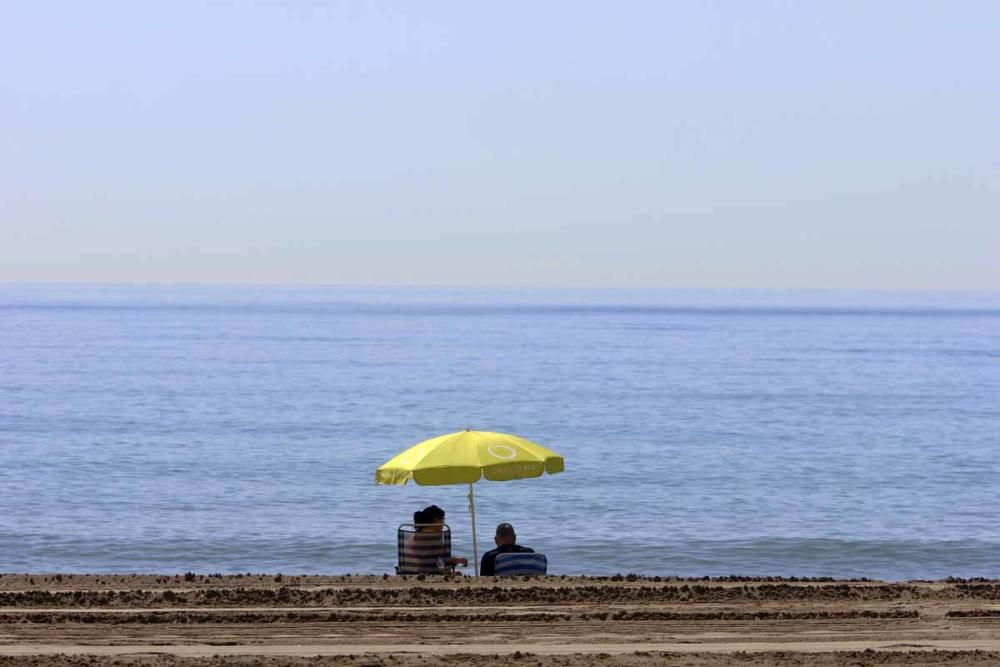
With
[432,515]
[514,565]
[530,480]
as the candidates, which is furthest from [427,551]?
[530,480]

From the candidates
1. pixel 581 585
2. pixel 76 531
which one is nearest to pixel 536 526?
pixel 76 531

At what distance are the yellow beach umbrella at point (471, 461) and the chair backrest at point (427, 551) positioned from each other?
555 mm

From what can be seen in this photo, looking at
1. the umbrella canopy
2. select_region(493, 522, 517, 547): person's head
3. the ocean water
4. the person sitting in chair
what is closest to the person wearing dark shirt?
select_region(493, 522, 517, 547): person's head

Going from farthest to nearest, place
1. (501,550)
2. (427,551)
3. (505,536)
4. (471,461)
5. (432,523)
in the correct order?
(432,523) < (427,551) < (471,461) < (505,536) < (501,550)

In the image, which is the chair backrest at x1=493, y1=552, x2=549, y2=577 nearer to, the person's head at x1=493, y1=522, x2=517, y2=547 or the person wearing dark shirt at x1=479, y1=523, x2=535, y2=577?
the person wearing dark shirt at x1=479, y1=523, x2=535, y2=577

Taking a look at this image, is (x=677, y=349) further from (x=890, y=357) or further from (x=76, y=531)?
(x=76, y=531)

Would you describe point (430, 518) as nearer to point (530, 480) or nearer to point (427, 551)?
point (427, 551)

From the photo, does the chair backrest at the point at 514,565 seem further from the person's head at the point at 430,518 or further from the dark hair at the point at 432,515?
the dark hair at the point at 432,515

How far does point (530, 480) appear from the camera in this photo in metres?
29.7

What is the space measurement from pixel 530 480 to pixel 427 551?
14.6 metres

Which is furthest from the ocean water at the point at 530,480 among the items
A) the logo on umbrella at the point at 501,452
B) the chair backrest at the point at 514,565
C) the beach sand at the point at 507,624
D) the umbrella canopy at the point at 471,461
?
the beach sand at the point at 507,624

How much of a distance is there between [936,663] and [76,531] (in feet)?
A: 51.9

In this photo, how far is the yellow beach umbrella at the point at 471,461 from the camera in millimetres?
14891

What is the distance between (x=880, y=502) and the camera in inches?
1064
